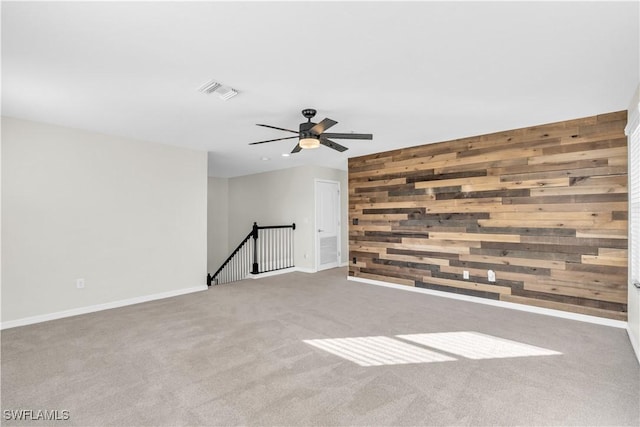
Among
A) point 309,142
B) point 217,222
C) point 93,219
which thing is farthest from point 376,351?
point 217,222

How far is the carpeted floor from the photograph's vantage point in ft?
6.51

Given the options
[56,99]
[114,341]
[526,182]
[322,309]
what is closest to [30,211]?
[56,99]

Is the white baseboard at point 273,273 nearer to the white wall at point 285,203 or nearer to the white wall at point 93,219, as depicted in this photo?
the white wall at point 285,203

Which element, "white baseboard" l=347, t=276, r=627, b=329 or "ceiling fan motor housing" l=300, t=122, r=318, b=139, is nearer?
"ceiling fan motor housing" l=300, t=122, r=318, b=139

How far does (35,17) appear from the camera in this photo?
72.9 inches

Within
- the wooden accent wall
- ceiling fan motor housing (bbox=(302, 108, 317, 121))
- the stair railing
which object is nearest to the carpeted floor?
the wooden accent wall

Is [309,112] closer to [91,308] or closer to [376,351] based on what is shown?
[376,351]

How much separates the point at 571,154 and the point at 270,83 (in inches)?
143

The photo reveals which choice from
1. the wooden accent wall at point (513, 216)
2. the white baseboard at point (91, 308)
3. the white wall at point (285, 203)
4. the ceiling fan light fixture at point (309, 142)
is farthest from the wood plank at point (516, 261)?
the white baseboard at point (91, 308)

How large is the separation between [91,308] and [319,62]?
4259mm

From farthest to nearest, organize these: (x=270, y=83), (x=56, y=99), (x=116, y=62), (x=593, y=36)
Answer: (x=56, y=99), (x=270, y=83), (x=116, y=62), (x=593, y=36)

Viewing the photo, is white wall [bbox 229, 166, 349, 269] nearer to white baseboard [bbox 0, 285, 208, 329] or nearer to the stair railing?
the stair railing

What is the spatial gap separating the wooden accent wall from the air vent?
3271 mm

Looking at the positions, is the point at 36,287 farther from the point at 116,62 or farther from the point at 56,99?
the point at 116,62
